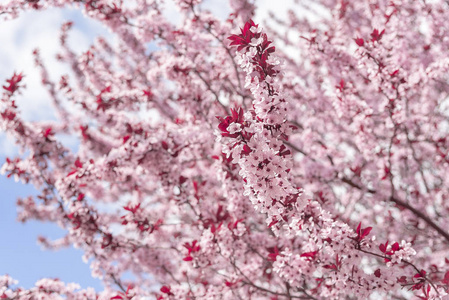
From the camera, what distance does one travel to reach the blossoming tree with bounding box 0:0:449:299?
9.17ft

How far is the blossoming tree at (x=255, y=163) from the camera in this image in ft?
9.17

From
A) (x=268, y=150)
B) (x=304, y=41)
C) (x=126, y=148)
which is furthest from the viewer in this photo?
(x=304, y=41)

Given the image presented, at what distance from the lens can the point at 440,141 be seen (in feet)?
19.8

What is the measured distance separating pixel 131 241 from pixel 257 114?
3.95 metres

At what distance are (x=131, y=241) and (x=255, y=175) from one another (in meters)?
3.79

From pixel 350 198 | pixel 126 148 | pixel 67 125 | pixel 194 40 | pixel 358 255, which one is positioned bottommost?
pixel 358 255

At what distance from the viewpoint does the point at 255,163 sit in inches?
92.5

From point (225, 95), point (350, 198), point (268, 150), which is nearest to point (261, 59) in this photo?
point (268, 150)

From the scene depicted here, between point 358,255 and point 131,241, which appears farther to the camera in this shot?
point 131,241

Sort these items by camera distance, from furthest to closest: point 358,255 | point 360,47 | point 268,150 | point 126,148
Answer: point 126,148 < point 360,47 < point 358,255 < point 268,150

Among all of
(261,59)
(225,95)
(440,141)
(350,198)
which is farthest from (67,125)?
(440,141)

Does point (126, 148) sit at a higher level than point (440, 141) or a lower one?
lower

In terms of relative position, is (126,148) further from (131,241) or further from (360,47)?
(360,47)

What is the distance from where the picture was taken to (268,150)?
7.83 feet
